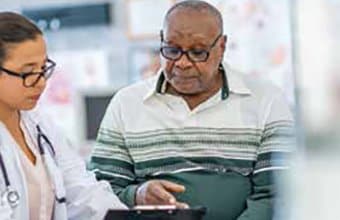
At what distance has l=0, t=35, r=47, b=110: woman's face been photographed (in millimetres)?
1391

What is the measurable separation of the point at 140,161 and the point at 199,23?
38 centimetres

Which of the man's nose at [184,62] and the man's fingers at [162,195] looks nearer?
the man's fingers at [162,195]

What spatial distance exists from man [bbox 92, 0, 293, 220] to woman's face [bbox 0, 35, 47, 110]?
0.35 metres

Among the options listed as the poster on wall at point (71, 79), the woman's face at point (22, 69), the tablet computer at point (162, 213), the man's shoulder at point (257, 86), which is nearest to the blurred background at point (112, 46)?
the poster on wall at point (71, 79)

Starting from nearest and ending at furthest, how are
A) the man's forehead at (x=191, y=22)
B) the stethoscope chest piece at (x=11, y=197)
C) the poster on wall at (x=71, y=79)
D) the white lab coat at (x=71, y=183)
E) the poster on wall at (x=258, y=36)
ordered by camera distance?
1. the stethoscope chest piece at (x=11, y=197)
2. the white lab coat at (x=71, y=183)
3. the man's forehead at (x=191, y=22)
4. the poster on wall at (x=258, y=36)
5. the poster on wall at (x=71, y=79)

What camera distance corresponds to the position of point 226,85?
173 cm

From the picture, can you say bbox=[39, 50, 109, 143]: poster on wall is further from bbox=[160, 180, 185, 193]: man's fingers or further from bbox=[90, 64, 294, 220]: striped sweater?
bbox=[160, 180, 185, 193]: man's fingers

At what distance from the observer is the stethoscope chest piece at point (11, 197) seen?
1.36m

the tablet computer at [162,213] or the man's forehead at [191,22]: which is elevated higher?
the man's forehead at [191,22]

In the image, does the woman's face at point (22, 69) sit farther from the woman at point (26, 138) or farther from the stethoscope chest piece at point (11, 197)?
the stethoscope chest piece at point (11, 197)

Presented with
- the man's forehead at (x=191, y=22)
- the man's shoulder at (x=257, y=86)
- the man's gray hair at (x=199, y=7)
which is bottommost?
the man's shoulder at (x=257, y=86)

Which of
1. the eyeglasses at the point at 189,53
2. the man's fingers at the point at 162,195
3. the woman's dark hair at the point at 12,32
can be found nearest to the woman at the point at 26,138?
the woman's dark hair at the point at 12,32

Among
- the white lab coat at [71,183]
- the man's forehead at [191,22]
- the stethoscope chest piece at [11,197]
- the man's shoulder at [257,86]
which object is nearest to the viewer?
the stethoscope chest piece at [11,197]

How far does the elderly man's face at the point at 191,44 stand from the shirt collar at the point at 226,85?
57mm
